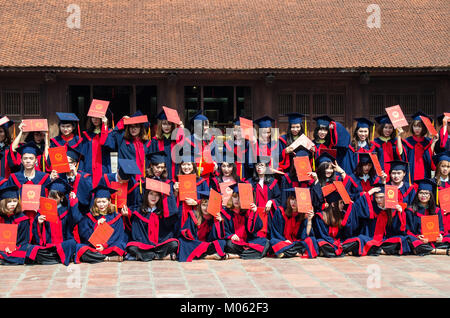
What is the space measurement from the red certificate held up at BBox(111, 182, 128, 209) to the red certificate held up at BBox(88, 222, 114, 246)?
60cm

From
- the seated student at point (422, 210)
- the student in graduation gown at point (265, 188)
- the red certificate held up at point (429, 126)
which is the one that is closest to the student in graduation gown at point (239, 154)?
the student in graduation gown at point (265, 188)

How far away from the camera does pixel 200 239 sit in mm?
7574

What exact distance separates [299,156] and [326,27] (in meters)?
8.85

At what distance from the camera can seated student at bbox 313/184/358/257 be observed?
7582mm

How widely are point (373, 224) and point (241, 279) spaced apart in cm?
241

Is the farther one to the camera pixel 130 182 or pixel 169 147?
pixel 169 147

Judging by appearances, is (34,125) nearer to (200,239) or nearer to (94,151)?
(94,151)

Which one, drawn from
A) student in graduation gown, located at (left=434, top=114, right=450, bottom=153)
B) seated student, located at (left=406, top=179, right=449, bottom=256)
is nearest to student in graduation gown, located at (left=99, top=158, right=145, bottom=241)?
seated student, located at (left=406, top=179, right=449, bottom=256)

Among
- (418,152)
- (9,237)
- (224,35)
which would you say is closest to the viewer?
(9,237)

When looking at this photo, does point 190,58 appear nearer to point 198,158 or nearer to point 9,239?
point 198,158

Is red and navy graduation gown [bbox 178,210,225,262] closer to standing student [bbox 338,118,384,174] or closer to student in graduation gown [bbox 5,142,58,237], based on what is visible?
student in graduation gown [bbox 5,142,58,237]

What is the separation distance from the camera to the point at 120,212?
7719 millimetres

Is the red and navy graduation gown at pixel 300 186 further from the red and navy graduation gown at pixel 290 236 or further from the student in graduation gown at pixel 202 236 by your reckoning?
the student in graduation gown at pixel 202 236

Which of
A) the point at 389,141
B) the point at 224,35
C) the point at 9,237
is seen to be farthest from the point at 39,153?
the point at 224,35
